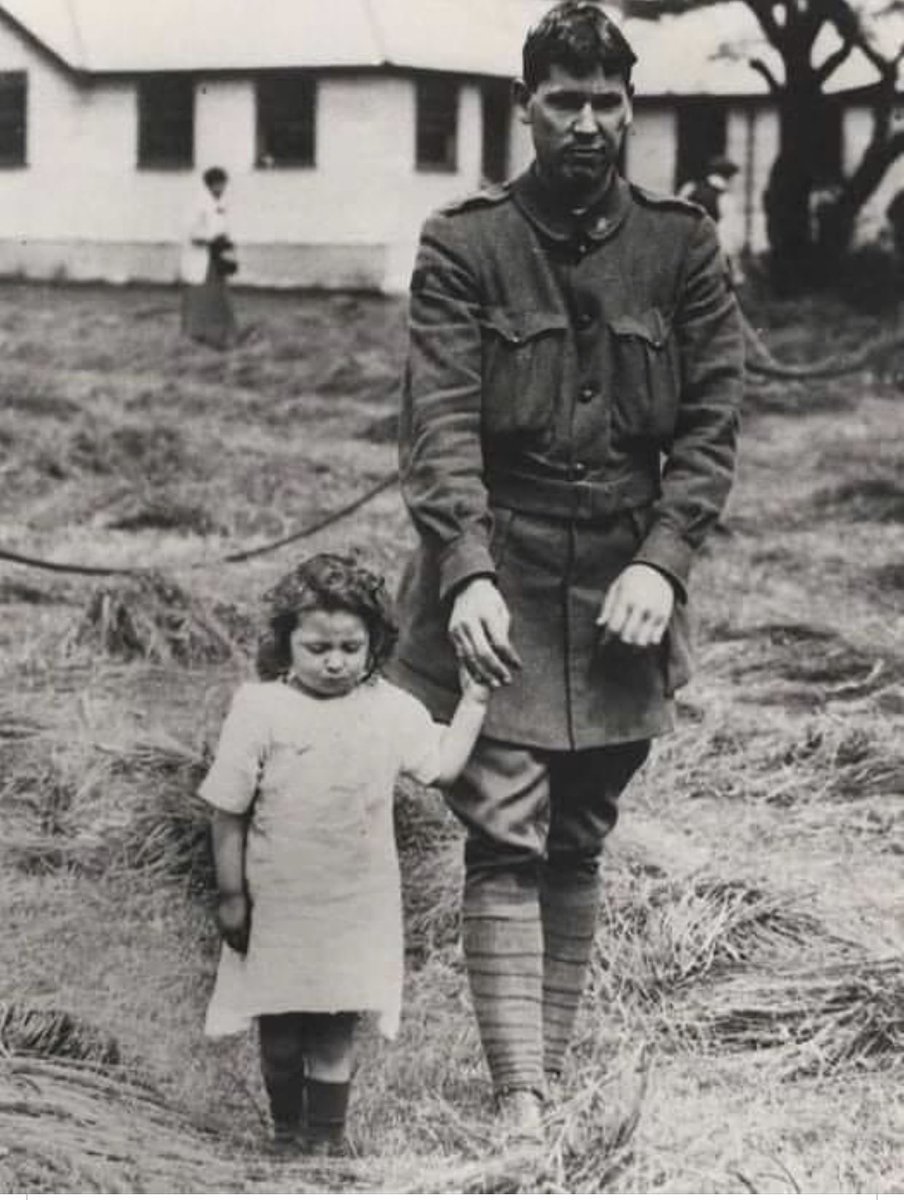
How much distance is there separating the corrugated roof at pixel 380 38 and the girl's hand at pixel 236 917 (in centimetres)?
345

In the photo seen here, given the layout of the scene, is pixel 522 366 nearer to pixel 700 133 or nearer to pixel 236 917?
pixel 236 917

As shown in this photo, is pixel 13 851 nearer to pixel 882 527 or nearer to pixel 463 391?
pixel 463 391

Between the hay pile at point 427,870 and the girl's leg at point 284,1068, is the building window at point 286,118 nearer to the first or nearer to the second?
the hay pile at point 427,870

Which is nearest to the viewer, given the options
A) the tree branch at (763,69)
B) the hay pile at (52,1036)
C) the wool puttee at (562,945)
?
the wool puttee at (562,945)

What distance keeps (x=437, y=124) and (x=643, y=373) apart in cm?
478

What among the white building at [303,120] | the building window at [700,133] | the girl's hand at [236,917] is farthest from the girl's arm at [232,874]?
the building window at [700,133]

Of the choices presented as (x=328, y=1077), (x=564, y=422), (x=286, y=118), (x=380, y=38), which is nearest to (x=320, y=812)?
(x=328, y=1077)

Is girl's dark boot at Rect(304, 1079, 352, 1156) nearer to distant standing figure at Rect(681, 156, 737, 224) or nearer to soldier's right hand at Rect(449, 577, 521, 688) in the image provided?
soldier's right hand at Rect(449, 577, 521, 688)

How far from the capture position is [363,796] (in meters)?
2.66

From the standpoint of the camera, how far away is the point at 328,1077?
2.71 m

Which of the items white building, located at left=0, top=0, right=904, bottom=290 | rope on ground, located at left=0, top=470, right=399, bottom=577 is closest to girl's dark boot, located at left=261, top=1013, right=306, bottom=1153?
rope on ground, located at left=0, top=470, right=399, bottom=577

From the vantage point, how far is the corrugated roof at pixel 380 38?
5.96 meters

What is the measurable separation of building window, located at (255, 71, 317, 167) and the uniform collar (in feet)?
17.9

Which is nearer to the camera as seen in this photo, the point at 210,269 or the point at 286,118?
the point at 286,118
